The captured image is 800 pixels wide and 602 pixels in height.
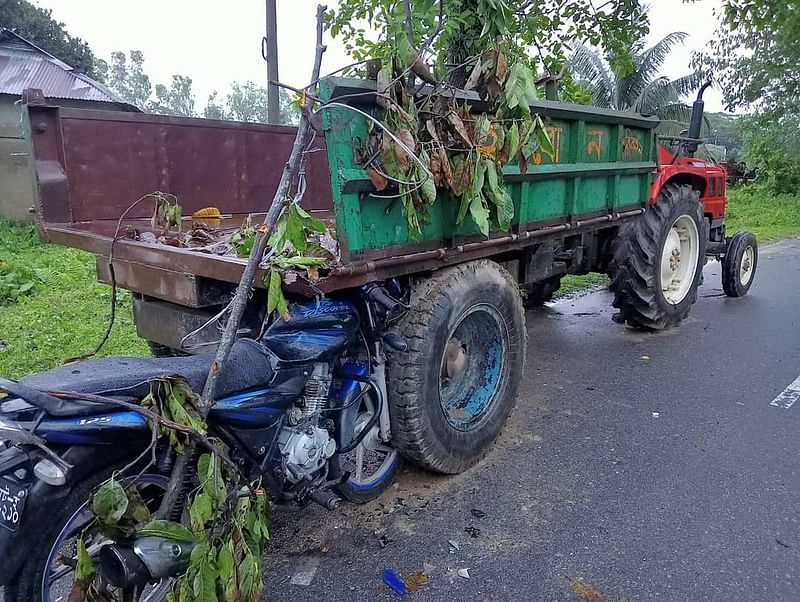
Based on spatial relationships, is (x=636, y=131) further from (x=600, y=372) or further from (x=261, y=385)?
(x=261, y=385)

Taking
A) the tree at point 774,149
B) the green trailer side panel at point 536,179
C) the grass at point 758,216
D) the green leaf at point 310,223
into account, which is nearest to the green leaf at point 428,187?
the green trailer side panel at point 536,179

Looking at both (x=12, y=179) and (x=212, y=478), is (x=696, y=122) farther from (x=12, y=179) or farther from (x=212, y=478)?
(x=12, y=179)

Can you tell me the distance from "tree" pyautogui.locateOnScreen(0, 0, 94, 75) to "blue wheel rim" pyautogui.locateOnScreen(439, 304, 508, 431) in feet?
82.8

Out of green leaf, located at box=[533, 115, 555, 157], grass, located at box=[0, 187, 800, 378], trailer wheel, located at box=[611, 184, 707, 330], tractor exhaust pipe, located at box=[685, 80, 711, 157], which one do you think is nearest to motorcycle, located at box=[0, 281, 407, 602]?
green leaf, located at box=[533, 115, 555, 157]

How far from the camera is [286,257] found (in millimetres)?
2391

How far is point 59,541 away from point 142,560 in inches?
10.8

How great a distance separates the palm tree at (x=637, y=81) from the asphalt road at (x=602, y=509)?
15.8 meters

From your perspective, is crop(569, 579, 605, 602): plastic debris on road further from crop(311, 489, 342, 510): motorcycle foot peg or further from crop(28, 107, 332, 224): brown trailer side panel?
crop(28, 107, 332, 224): brown trailer side panel

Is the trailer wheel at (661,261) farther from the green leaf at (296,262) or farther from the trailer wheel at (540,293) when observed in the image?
the green leaf at (296,262)

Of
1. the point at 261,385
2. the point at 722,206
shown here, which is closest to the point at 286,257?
the point at 261,385

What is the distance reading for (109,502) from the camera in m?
1.80

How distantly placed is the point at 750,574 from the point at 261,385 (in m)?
2.13

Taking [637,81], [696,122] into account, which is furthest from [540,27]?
[637,81]

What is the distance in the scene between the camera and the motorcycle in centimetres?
189
